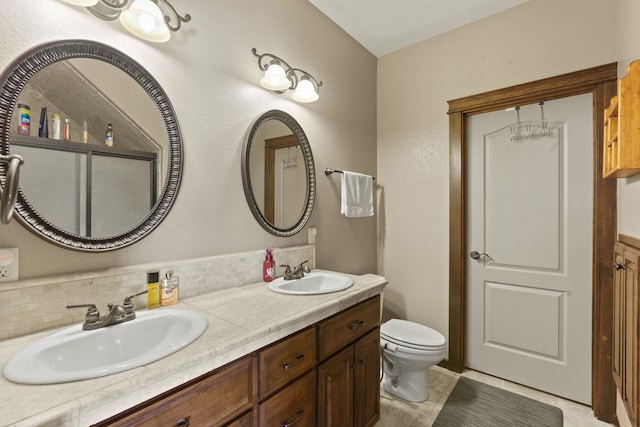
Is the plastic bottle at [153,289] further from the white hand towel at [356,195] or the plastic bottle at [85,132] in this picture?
the white hand towel at [356,195]

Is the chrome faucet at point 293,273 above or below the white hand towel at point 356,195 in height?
below

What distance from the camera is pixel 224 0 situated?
152 cm

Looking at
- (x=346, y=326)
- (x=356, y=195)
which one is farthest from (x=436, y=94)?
(x=346, y=326)

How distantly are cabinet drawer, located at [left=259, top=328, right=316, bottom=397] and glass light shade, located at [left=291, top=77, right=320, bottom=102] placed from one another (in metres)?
1.40

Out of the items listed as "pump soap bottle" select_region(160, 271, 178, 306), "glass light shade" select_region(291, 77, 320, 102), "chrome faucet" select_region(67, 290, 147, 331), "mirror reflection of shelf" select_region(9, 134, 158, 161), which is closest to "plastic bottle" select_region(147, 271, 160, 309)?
"pump soap bottle" select_region(160, 271, 178, 306)

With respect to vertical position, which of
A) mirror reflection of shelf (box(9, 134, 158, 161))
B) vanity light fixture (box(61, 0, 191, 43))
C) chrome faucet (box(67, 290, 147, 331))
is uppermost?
vanity light fixture (box(61, 0, 191, 43))

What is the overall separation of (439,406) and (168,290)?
6.12 feet

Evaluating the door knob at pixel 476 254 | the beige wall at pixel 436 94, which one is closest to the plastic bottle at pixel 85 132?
the beige wall at pixel 436 94

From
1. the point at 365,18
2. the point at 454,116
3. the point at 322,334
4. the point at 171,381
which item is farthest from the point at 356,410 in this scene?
the point at 365,18

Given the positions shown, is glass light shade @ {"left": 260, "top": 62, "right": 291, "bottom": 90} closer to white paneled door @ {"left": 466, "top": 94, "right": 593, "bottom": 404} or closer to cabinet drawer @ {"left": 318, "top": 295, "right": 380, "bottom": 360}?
cabinet drawer @ {"left": 318, "top": 295, "right": 380, "bottom": 360}

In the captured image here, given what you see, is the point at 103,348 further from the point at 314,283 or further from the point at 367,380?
the point at 367,380

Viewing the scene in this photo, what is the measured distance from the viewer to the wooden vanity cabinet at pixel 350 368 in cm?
127

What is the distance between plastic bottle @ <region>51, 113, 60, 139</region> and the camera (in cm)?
101

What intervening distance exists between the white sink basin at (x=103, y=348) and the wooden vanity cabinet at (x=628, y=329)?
172 cm
